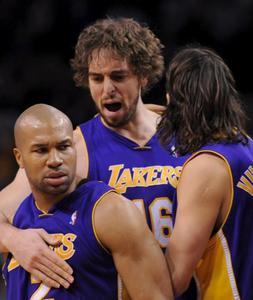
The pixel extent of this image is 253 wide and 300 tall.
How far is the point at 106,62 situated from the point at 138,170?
0.58 meters

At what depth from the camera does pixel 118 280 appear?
9.41 ft

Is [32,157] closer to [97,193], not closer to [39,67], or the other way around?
[97,193]

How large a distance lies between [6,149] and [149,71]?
11.4 ft

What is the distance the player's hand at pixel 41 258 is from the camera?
2.85 m

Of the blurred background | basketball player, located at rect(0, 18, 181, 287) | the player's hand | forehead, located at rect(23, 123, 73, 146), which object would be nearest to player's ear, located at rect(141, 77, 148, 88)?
basketball player, located at rect(0, 18, 181, 287)

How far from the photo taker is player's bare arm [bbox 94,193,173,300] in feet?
8.99

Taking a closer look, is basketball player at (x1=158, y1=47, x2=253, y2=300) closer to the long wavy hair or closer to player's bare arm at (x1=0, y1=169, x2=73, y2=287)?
the long wavy hair

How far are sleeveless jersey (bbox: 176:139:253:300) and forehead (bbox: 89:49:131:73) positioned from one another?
3.23 ft

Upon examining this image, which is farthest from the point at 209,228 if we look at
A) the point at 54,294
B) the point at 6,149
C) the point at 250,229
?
the point at 6,149

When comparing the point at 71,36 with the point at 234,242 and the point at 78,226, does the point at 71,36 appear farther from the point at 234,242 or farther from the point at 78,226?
the point at 234,242

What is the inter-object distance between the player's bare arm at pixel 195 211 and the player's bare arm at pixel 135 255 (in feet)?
0.21

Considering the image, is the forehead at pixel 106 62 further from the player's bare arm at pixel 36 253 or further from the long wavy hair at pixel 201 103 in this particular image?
the player's bare arm at pixel 36 253

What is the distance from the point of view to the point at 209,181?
2756 millimetres

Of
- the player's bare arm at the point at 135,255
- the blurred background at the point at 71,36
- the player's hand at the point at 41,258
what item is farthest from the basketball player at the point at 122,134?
the blurred background at the point at 71,36
